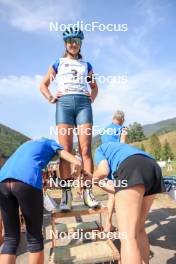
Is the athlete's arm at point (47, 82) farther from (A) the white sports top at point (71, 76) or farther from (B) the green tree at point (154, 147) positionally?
(B) the green tree at point (154, 147)

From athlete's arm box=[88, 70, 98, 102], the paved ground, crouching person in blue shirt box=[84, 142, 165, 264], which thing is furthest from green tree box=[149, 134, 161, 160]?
crouching person in blue shirt box=[84, 142, 165, 264]

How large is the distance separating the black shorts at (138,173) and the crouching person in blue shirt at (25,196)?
2.32 ft

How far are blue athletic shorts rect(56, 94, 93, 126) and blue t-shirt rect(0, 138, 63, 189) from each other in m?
1.13

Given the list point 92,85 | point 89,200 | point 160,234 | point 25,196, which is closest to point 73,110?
point 92,85

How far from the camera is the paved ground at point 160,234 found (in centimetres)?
530

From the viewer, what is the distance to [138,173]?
3.69 metres

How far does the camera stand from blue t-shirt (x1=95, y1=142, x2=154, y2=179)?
3846 millimetres

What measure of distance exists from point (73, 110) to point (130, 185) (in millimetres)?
1976

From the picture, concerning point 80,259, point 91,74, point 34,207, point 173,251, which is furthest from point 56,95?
point 173,251

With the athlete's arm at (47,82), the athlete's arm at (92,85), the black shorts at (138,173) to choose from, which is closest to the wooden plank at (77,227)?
the athlete's arm at (92,85)

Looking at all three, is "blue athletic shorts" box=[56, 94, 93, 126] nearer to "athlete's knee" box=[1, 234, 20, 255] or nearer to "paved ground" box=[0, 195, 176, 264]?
"athlete's knee" box=[1, 234, 20, 255]

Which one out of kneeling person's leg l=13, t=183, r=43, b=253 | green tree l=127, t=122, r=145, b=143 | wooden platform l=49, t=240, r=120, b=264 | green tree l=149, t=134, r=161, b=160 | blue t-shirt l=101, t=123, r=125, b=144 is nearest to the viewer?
kneeling person's leg l=13, t=183, r=43, b=253

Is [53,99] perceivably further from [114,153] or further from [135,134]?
[135,134]

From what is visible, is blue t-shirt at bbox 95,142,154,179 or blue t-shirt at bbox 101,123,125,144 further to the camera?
blue t-shirt at bbox 101,123,125,144
